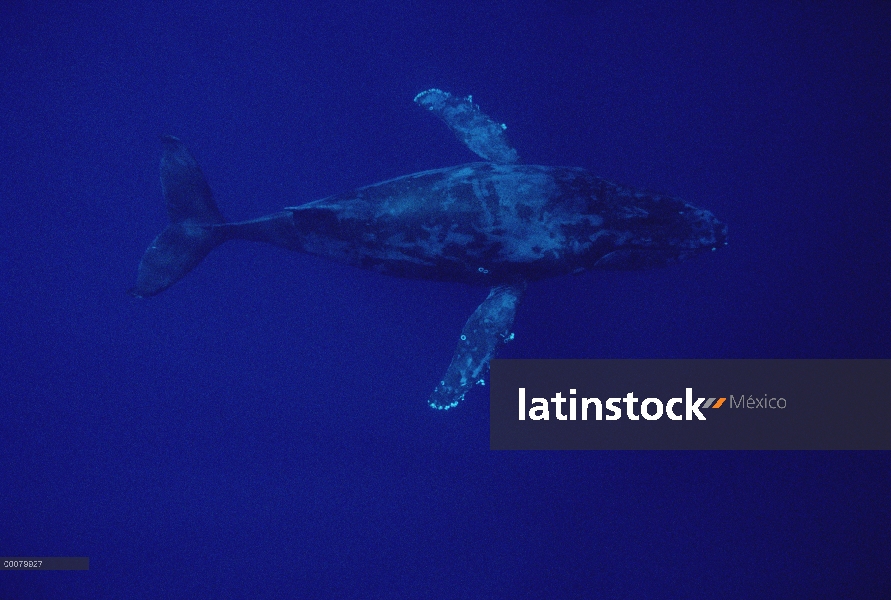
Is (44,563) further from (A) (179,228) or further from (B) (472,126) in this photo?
(B) (472,126)

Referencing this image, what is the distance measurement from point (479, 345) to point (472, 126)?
3.96 metres

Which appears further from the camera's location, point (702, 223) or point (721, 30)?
point (721, 30)

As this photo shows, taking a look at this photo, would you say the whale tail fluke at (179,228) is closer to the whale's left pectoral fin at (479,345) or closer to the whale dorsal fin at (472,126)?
the whale dorsal fin at (472,126)

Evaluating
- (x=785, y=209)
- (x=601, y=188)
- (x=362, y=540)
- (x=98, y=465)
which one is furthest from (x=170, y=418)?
(x=785, y=209)

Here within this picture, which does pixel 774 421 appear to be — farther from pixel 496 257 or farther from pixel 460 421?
A: pixel 496 257

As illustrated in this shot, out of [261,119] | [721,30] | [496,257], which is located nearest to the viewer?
[496,257]

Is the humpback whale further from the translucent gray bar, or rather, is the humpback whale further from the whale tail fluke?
the translucent gray bar

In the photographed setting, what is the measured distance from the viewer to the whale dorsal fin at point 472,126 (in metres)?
9.53

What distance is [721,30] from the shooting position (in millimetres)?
11391

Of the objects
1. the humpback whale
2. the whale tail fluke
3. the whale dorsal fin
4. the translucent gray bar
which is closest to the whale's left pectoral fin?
the humpback whale

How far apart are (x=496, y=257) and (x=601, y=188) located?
2056 millimetres

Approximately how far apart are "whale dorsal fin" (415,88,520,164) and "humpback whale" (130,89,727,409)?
189 millimetres

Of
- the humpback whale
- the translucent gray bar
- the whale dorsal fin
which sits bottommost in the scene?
the translucent gray bar

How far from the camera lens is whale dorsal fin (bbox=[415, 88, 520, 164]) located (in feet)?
31.3
